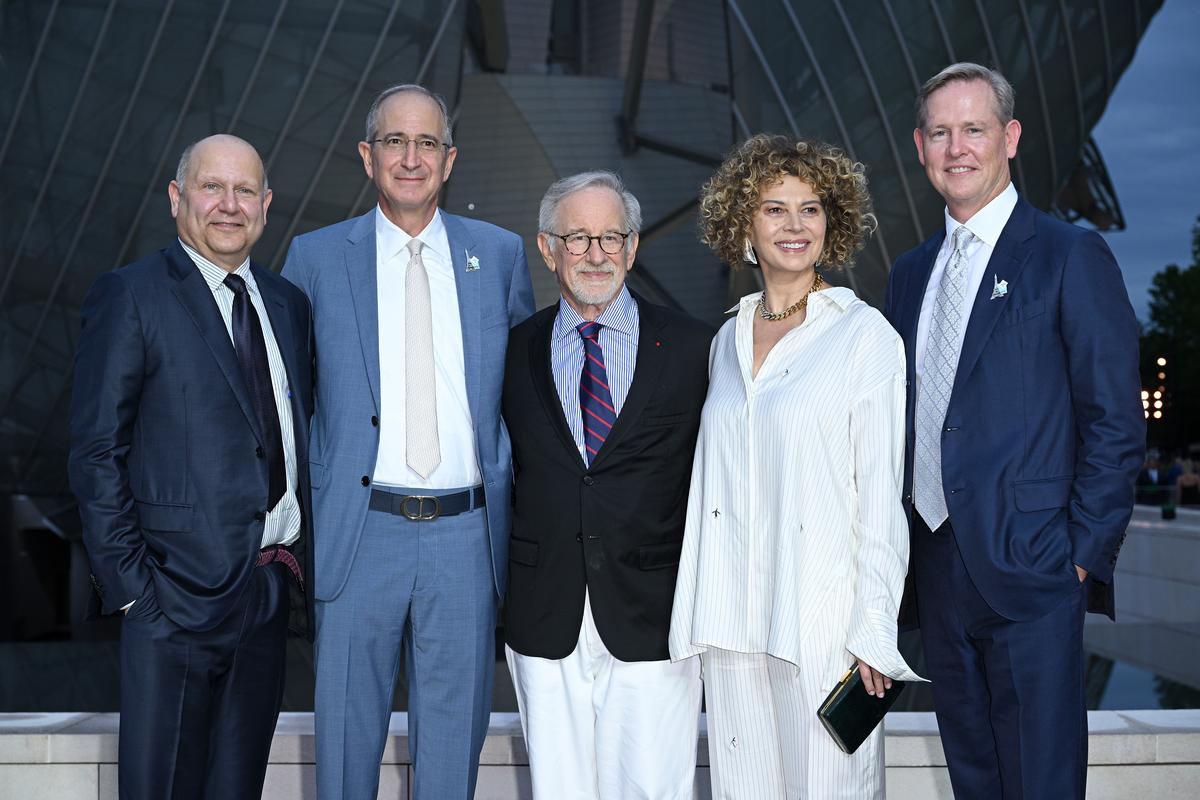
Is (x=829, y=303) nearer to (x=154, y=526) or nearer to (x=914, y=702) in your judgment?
(x=154, y=526)

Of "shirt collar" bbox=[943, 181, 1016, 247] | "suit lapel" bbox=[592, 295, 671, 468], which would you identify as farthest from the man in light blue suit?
"shirt collar" bbox=[943, 181, 1016, 247]

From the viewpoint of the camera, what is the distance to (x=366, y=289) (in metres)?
3.53

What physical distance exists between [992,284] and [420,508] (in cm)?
186

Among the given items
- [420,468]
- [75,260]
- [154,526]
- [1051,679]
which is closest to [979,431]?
[1051,679]

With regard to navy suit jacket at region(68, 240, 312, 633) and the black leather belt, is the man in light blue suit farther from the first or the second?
navy suit jacket at region(68, 240, 312, 633)

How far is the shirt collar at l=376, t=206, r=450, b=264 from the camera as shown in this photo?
3.63 meters

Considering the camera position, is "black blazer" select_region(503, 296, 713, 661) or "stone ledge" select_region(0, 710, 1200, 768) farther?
"stone ledge" select_region(0, 710, 1200, 768)

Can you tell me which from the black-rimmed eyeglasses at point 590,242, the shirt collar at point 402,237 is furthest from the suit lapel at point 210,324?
the black-rimmed eyeglasses at point 590,242

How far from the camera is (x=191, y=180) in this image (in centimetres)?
Answer: 333

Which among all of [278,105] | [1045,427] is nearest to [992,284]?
[1045,427]

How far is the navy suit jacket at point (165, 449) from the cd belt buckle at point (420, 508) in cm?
43

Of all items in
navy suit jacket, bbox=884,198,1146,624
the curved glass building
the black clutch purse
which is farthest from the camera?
the curved glass building

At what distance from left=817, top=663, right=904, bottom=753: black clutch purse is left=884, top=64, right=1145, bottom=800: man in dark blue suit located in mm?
470

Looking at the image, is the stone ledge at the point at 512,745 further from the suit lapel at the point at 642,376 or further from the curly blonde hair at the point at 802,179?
the curly blonde hair at the point at 802,179
